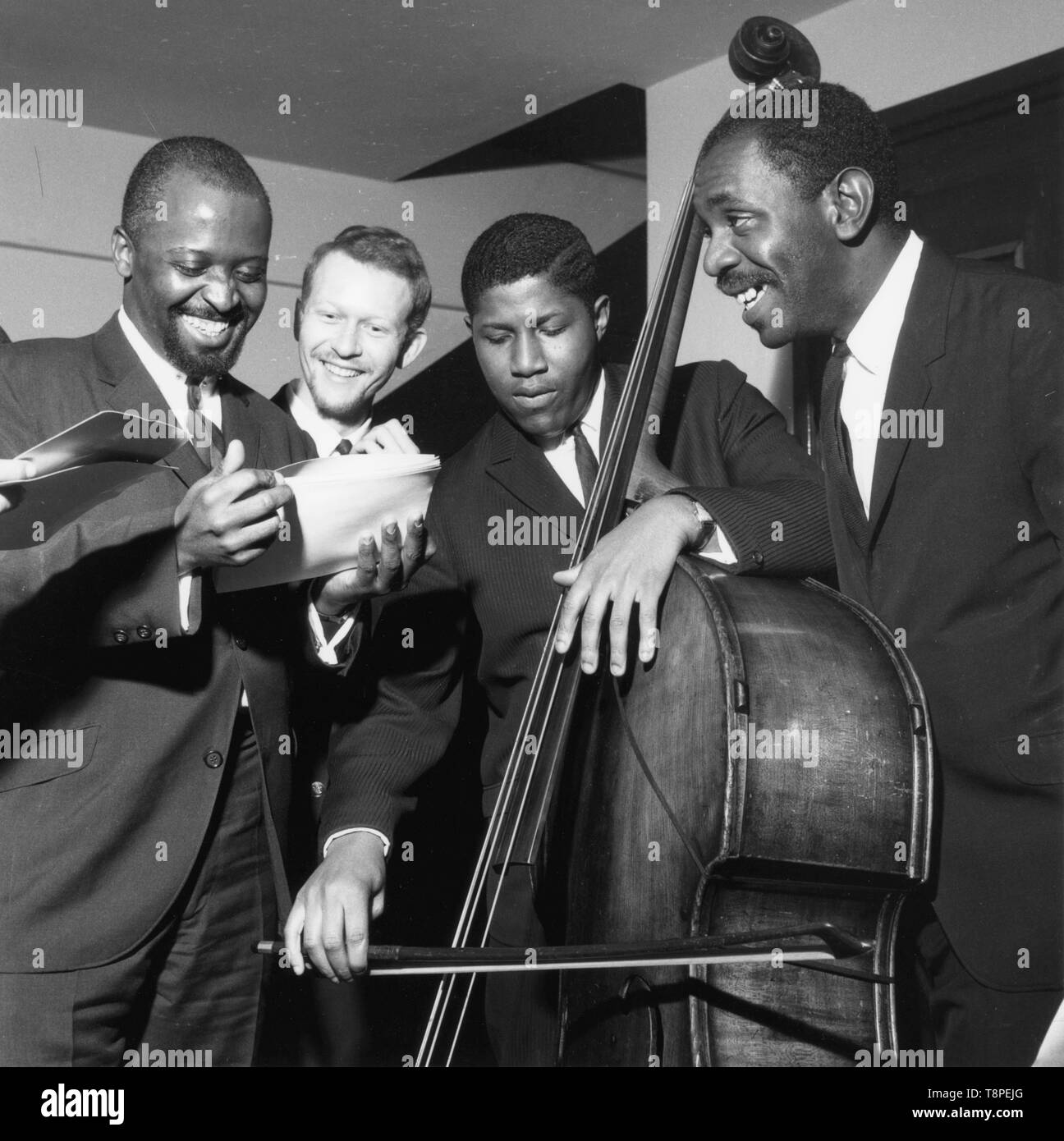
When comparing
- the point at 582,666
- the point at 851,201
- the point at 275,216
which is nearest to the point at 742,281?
the point at 851,201

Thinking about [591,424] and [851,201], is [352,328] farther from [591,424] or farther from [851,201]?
[851,201]

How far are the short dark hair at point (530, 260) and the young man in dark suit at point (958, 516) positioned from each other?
44 cm

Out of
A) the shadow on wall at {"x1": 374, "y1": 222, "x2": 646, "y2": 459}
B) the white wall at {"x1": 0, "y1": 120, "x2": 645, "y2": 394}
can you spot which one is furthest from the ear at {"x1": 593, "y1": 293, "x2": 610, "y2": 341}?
the shadow on wall at {"x1": 374, "y1": 222, "x2": 646, "y2": 459}

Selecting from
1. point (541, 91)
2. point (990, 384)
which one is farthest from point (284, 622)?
point (541, 91)

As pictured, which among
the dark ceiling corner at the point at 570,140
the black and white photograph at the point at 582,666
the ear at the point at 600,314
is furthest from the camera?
the dark ceiling corner at the point at 570,140

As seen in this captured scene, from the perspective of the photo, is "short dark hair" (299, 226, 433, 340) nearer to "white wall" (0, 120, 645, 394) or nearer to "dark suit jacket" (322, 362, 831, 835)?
"white wall" (0, 120, 645, 394)

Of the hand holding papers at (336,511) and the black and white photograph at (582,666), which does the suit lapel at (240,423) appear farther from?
the hand holding papers at (336,511)

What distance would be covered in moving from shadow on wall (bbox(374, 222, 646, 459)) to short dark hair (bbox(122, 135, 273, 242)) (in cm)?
138

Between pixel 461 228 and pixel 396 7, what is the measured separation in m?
0.59

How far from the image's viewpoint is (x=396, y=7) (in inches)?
101

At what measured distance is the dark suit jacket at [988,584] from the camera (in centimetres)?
151

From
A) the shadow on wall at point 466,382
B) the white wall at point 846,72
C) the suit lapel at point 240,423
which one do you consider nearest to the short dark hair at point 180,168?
the suit lapel at point 240,423

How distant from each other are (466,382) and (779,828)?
6.91ft

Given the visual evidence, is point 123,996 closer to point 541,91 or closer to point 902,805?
point 902,805
